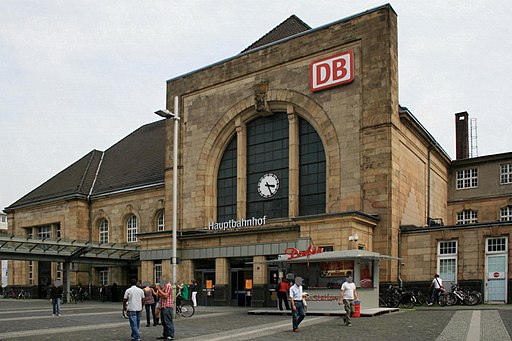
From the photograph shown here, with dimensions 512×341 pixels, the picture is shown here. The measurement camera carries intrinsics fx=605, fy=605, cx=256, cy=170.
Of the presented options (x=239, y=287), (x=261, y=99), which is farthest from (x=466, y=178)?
(x=239, y=287)

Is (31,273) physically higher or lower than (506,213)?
lower

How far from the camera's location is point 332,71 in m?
33.9

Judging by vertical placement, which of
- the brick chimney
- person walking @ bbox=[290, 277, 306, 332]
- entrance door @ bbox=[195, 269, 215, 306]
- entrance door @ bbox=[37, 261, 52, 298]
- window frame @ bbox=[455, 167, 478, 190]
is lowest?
entrance door @ bbox=[37, 261, 52, 298]

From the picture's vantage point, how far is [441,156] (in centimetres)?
4272

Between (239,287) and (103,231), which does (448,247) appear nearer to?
(239,287)

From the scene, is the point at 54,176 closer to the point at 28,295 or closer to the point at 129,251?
the point at 28,295

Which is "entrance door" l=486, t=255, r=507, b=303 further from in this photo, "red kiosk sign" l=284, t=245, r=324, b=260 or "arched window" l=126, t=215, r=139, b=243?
"arched window" l=126, t=215, r=139, b=243

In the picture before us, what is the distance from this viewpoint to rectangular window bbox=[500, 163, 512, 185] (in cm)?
4284

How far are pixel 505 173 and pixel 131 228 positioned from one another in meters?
29.1

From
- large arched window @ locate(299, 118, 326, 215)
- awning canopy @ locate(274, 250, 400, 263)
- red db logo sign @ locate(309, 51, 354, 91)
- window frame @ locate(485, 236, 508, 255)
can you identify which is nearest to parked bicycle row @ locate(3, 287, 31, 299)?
large arched window @ locate(299, 118, 326, 215)

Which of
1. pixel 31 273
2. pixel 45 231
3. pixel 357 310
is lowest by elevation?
pixel 31 273

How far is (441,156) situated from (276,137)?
13127mm

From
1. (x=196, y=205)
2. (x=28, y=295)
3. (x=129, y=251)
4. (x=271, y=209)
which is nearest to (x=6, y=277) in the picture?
(x=28, y=295)

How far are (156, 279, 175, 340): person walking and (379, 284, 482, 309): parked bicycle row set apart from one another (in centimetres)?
1520
